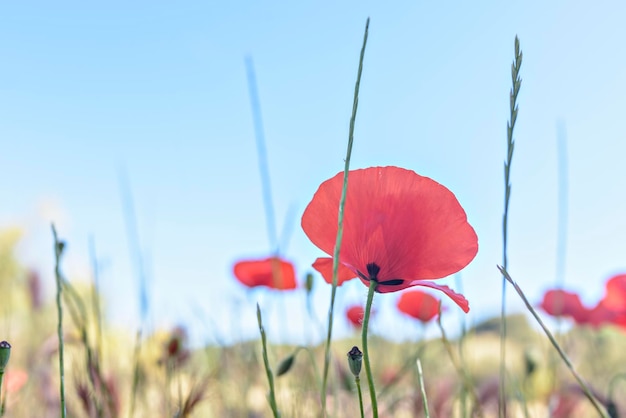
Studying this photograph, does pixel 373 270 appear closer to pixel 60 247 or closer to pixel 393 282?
pixel 393 282

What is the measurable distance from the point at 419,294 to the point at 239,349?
18.3 inches

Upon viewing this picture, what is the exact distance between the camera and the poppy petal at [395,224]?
0.43m

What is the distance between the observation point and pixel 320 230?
442mm

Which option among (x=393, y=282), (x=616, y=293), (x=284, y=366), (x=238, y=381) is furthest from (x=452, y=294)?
(x=238, y=381)

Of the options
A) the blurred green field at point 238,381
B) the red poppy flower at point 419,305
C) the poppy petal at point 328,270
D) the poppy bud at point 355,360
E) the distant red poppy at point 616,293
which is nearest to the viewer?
the poppy bud at point 355,360

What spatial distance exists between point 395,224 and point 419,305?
89 centimetres

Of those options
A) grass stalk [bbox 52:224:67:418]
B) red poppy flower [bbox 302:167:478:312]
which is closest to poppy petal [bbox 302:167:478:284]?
red poppy flower [bbox 302:167:478:312]

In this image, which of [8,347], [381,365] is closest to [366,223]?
[8,347]

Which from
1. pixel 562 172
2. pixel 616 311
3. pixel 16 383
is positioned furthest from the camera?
pixel 616 311

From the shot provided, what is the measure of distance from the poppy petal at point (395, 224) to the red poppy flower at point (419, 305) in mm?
798

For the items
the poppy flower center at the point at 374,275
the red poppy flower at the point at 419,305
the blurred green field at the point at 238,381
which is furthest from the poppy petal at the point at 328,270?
the red poppy flower at the point at 419,305

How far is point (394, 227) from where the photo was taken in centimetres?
44

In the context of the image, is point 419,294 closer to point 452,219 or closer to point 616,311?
point 616,311

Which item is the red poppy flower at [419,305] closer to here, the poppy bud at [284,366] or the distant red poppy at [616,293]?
the distant red poppy at [616,293]
